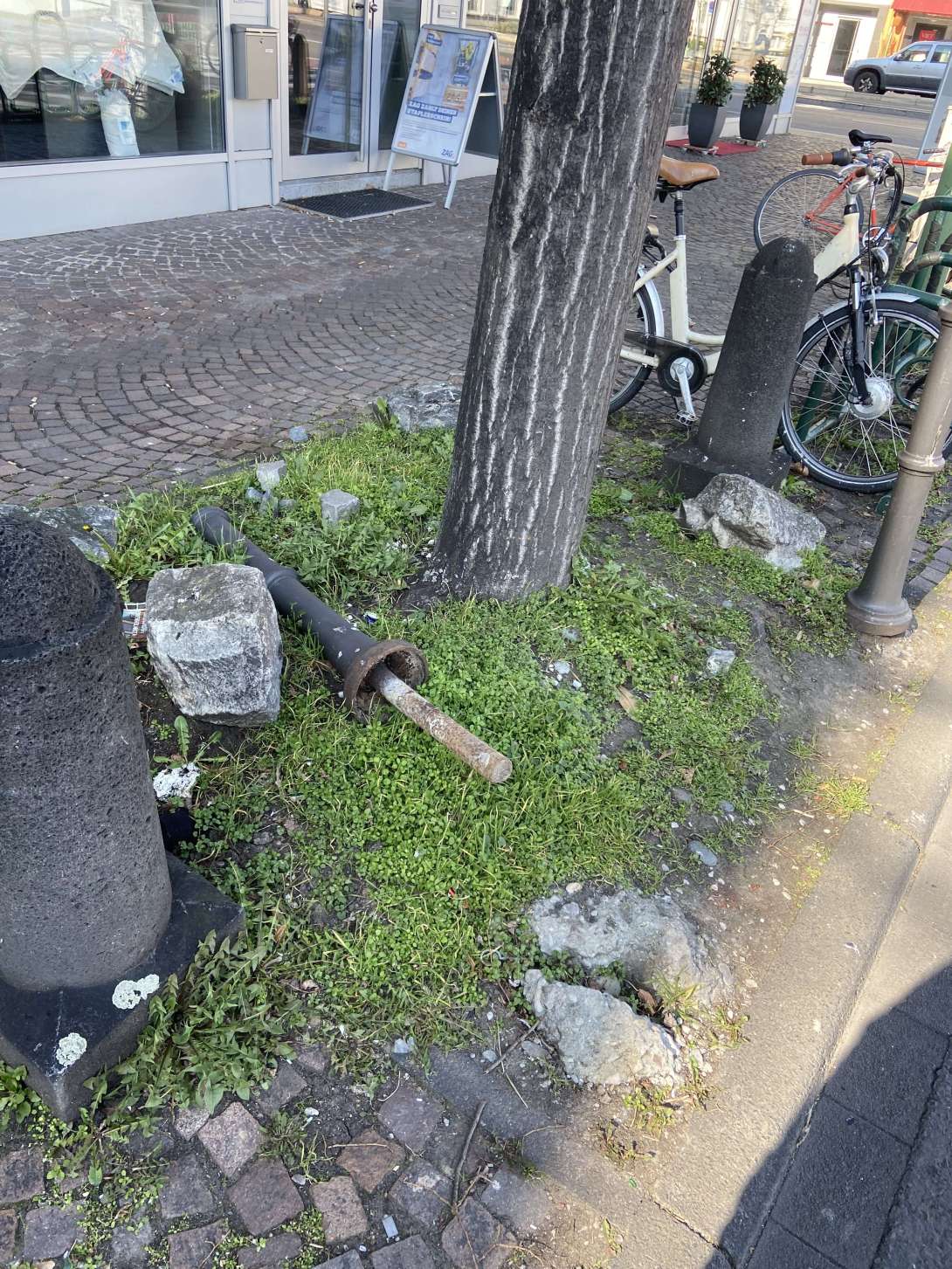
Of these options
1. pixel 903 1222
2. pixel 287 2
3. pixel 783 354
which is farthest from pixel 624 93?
pixel 287 2

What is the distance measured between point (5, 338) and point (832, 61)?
49.5 m

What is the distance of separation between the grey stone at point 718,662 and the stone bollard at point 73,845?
2072 mm

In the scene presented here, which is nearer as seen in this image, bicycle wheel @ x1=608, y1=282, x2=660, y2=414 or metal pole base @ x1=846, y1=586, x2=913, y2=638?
metal pole base @ x1=846, y1=586, x2=913, y2=638

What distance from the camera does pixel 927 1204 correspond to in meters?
2.27

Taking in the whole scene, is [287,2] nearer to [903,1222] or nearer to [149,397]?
[149,397]

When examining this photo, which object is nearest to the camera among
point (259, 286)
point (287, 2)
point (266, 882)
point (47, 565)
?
point (47, 565)

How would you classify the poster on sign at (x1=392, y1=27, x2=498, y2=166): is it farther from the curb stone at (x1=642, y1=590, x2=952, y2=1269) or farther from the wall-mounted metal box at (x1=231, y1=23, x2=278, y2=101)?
the curb stone at (x1=642, y1=590, x2=952, y2=1269)

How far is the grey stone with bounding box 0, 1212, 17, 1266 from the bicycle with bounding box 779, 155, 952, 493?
15.0ft

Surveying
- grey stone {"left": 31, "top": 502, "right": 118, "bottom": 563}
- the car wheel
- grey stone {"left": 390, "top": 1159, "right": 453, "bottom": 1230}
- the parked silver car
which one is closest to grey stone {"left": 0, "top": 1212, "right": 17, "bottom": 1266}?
grey stone {"left": 390, "top": 1159, "right": 453, "bottom": 1230}

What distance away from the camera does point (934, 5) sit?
4181cm

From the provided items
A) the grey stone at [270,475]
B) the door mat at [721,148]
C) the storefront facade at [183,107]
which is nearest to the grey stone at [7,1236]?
the grey stone at [270,475]

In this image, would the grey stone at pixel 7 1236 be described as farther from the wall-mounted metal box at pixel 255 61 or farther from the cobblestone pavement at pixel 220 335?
the wall-mounted metal box at pixel 255 61

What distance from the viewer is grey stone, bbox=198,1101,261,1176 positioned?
2.11m

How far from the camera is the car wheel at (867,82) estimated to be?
31.5m
